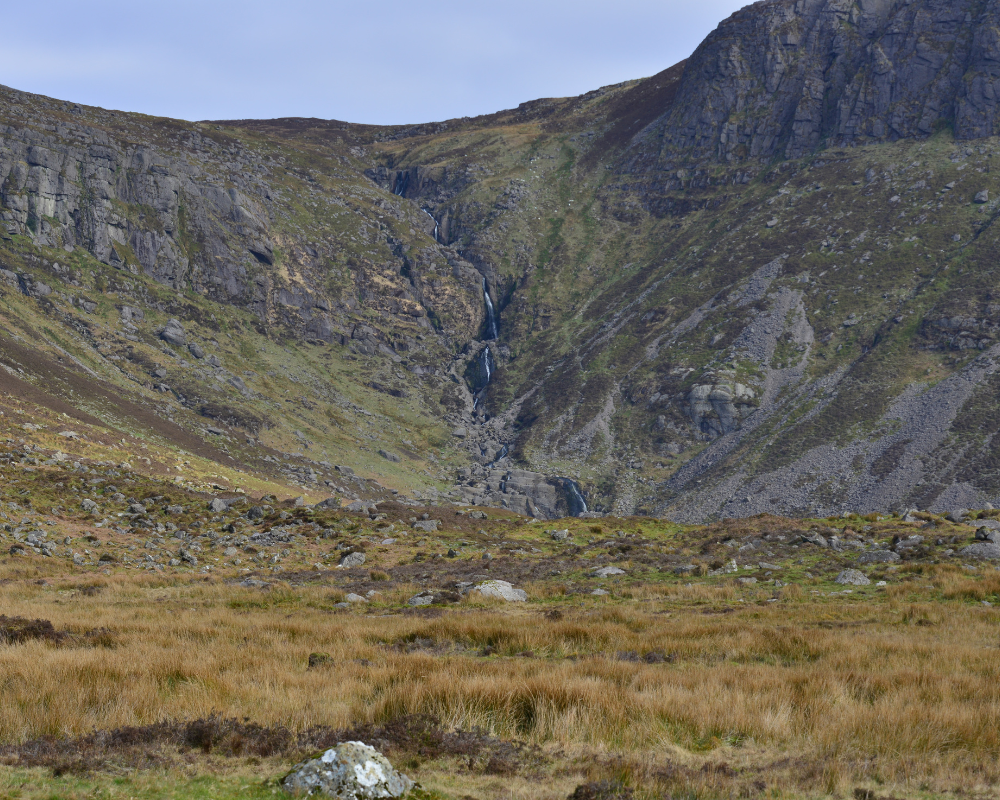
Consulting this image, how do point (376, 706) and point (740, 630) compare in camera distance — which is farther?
point (740, 630)

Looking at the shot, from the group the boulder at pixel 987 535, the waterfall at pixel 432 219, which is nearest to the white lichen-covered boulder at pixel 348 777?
the boulder at pixel 987 535

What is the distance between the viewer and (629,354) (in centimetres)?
12094

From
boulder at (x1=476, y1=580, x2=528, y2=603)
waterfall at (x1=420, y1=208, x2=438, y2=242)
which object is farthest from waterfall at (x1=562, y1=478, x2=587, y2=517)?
waterfall at (x1=420, y1=208, x2=438, y2=242)

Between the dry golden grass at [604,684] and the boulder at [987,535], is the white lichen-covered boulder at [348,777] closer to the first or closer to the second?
the dry golden grass at [604,684]

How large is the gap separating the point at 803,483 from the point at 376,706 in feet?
265

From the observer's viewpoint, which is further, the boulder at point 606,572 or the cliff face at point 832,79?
the cliff face at point 832,79

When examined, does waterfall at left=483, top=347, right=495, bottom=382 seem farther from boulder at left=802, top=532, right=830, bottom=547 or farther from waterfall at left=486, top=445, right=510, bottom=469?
boulder at left=802, top=532, right=830, bottom=547

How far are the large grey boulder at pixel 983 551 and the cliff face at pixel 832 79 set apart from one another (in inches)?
4940

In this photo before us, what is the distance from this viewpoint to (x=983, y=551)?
83.0 feet

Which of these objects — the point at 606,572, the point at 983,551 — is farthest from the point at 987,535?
the point at 606,572

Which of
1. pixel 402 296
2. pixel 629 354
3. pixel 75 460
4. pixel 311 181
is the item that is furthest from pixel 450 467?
pixel 311 181

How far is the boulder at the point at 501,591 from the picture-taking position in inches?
861

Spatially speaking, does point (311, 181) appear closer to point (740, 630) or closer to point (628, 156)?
point (628, 156)

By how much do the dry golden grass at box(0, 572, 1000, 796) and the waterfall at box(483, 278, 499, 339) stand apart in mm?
142543
